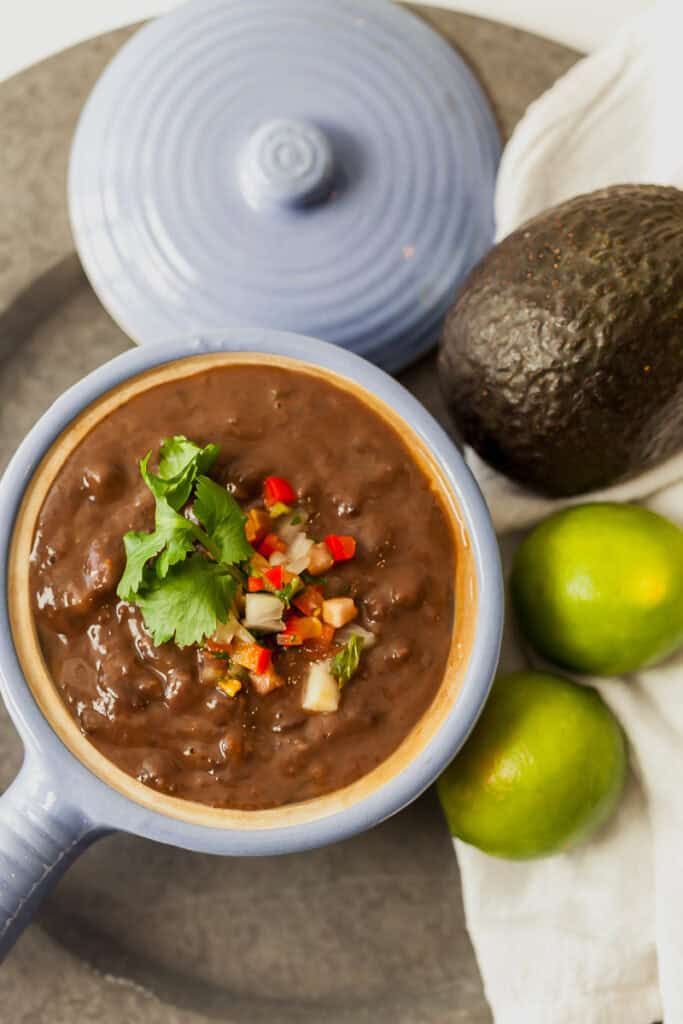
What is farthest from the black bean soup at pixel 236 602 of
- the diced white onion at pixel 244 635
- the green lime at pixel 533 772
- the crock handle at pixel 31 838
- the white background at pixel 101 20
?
the white background at pixel 101 20

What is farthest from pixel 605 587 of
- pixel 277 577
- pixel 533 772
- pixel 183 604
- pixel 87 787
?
pixel 87 787

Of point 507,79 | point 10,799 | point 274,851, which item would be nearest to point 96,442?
point 10,799

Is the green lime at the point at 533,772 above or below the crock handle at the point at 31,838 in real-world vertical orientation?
below

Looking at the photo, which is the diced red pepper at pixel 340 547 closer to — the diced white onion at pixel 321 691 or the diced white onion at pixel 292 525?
the diced white onion at pixel 292 525

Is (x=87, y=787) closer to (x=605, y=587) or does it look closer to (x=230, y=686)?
(x=230, y=686)

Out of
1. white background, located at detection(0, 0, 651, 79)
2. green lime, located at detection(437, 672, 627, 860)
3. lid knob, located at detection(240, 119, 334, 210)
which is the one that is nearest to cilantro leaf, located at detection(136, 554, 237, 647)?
green lime, located at detection(437, 672, 627, 860)

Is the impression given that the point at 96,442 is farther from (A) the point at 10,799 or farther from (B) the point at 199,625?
(A) the point at 10,799
